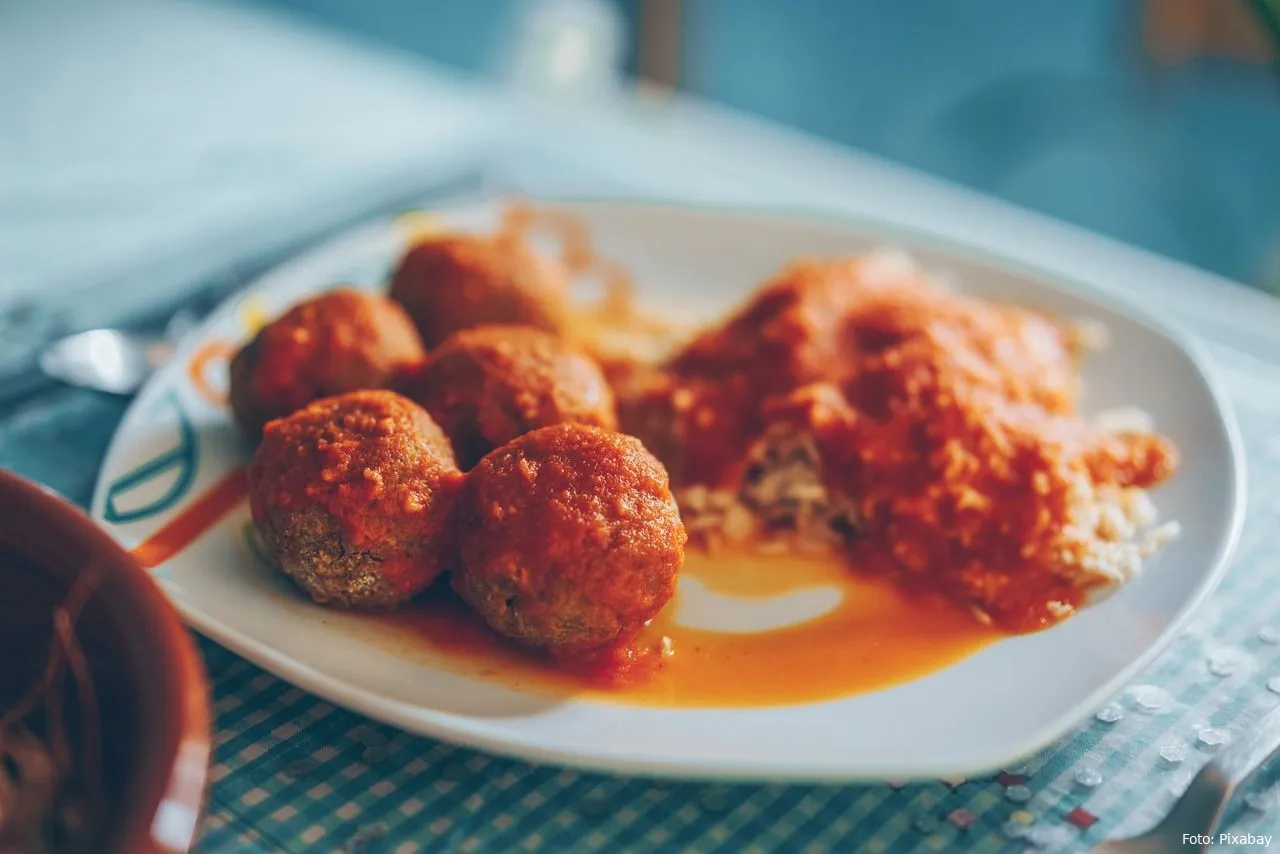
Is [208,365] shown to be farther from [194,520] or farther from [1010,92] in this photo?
[1010,92]

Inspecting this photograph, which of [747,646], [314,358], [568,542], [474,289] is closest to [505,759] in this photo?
[568,542]

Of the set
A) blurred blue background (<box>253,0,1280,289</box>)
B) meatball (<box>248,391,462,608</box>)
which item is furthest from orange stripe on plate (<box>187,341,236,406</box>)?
blurred blue background (<box>253,0,1280,289</box>)

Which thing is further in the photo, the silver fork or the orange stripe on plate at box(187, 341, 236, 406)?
the orange stripe on plate at box(187, 341, 236, 406)

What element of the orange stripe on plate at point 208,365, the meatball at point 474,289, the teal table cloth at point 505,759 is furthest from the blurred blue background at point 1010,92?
the orange stripe on plate at point 208,365

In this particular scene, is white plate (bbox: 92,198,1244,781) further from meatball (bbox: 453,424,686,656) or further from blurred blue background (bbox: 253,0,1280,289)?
blurred blue background (bbox: 253,0,1280,289)

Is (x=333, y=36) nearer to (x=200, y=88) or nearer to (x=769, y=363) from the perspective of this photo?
(x=200, y=88)

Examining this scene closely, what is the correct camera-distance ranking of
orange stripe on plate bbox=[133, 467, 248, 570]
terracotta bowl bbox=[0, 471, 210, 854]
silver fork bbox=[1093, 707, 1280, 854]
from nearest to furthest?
terracotta bowl bbox=[0, 471, 210, 854] < silver fork bbox=[1093, 707, 1280, 854] < orange stripe on plate bbox=[133, 467, 248, 570]

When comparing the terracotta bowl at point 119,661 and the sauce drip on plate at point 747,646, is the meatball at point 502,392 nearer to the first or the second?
the sauce drip on plate at point 747,646
